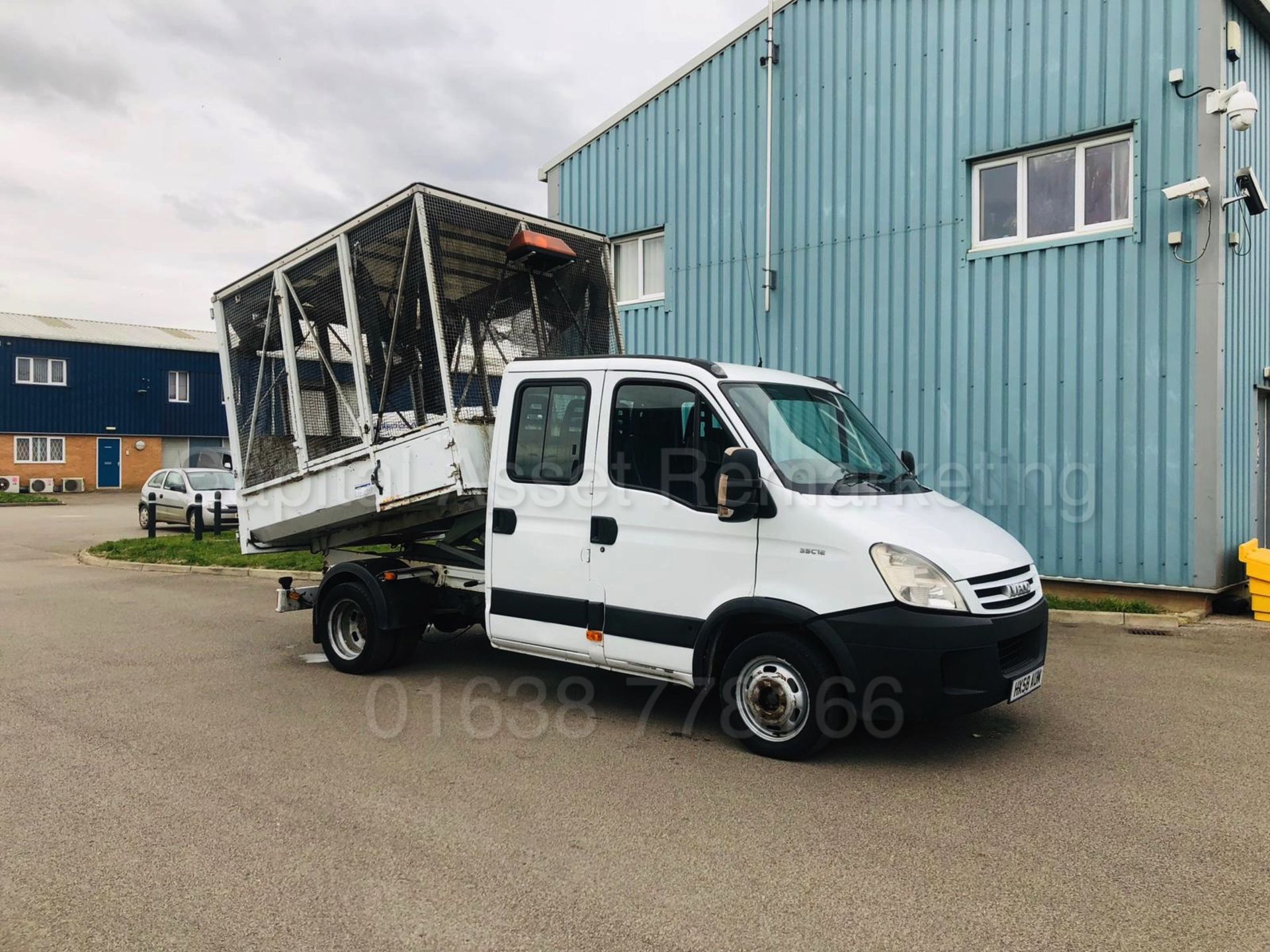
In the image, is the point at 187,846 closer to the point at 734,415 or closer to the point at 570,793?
the point at 570,793

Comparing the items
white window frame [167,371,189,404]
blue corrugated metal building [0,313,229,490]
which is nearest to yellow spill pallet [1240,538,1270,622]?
blue corrugated metal building [0,313,229,490]

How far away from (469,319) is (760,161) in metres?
7.09

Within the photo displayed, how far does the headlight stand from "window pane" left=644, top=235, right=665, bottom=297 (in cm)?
963

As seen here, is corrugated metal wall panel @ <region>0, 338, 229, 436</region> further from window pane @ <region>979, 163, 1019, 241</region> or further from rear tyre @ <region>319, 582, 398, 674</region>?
rear tyre @ <region>319, 582, 398, 674</region>

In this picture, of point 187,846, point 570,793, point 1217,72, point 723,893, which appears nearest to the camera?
point 723,893

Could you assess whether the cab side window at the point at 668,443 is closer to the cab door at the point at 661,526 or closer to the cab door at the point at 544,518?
the cab door at the point at 661,526

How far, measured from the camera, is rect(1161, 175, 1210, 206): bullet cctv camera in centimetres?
895

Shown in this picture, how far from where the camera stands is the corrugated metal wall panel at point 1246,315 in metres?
9.48

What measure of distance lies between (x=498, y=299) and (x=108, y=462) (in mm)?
43516

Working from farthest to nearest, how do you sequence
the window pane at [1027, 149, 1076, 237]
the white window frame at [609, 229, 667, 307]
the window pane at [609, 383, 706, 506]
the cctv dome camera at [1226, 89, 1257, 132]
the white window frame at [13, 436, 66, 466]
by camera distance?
the white window frame at [13, 436, 66, 466] < the white window frame at [609, 229, 667, 307] < the window pane at [1027, 149, 1076, 237] < the cctv dome camera at [1226, 89, 1257, 132] < the window pane at [609, 383, 706, 506]

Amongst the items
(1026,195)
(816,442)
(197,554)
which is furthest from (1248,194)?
(197,554)

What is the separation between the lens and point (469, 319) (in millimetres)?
6828

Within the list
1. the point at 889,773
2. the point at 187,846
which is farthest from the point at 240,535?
the point at 889,773

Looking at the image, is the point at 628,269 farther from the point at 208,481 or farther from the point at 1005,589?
the point at 208,481
